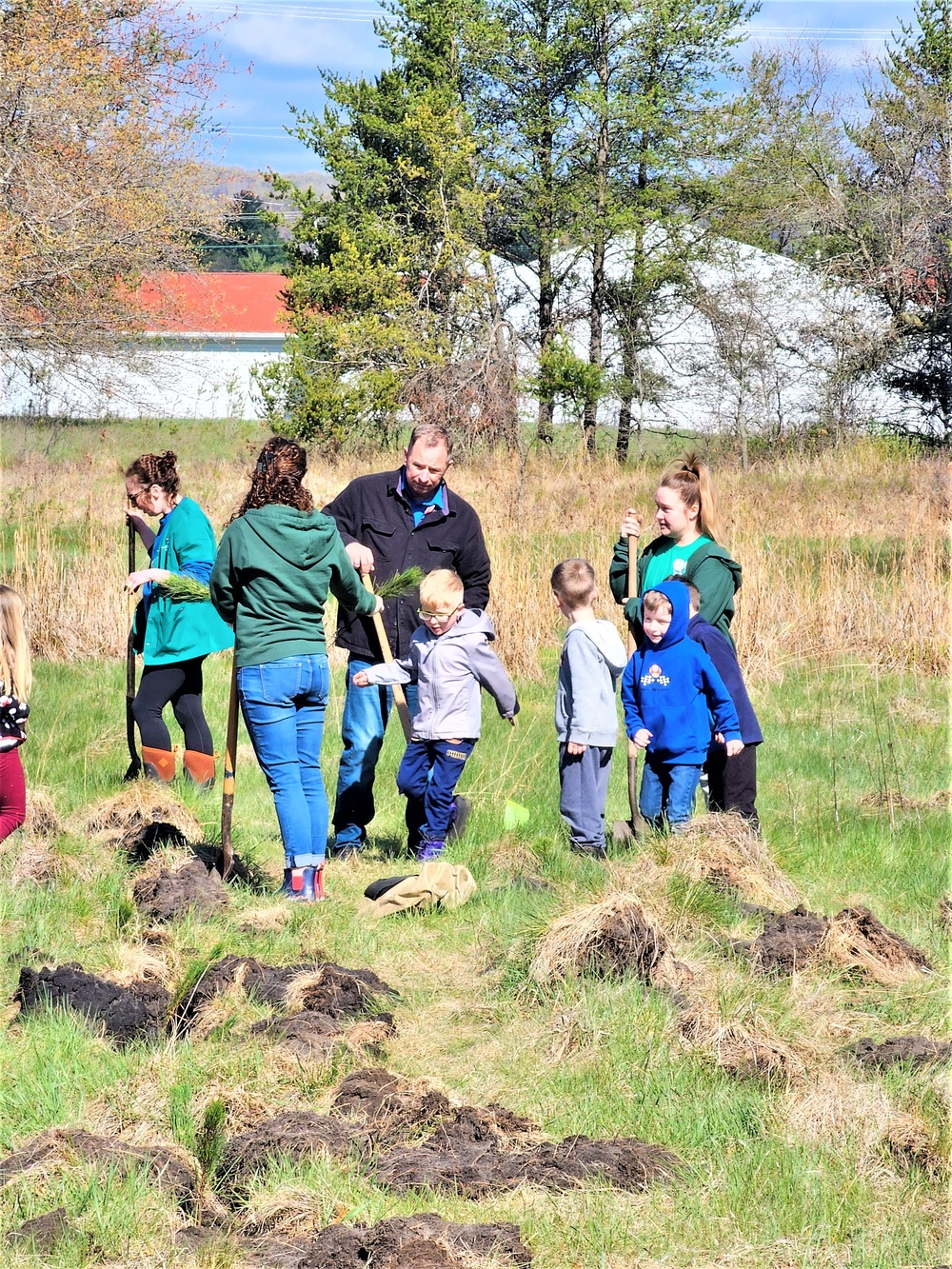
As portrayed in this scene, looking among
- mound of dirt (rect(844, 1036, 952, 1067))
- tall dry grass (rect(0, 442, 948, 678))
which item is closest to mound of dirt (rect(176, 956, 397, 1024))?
mound of dirt (rect(844, 1036, 952, 1067))

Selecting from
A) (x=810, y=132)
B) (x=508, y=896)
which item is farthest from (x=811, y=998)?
(x=810, y=132)

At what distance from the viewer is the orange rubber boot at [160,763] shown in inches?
264

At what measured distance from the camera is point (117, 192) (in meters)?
19.4

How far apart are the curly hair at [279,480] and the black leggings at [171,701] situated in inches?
72.2

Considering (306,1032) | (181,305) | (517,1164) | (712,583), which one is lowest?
(517,1164)

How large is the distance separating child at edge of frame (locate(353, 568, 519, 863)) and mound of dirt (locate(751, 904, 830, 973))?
5.09 ft

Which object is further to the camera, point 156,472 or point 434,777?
point 156,472

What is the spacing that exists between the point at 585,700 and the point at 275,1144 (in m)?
2.80

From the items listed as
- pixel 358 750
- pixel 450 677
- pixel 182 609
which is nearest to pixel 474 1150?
pixel 450 677

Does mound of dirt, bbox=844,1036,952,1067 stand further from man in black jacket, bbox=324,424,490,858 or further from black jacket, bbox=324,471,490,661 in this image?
black jacket, bbox=324,471,490,661

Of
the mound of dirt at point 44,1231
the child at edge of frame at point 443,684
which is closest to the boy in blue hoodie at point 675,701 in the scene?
the child at edge of frame at point 443,684

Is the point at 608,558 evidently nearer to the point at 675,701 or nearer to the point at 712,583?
the point at 712,583

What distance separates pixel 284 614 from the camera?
16.8 ft

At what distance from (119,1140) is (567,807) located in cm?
296
